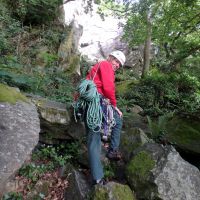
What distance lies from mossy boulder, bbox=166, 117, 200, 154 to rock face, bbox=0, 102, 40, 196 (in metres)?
3.10

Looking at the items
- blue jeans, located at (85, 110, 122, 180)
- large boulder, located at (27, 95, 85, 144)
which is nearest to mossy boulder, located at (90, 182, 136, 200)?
blue jeans, located at (85, 110, 122, 180)

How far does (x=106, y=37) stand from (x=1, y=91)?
2435 cm

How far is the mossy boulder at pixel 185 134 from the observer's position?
641 cm

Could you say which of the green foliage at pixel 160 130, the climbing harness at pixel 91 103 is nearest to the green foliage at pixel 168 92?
the green foliage at pixel 160 130

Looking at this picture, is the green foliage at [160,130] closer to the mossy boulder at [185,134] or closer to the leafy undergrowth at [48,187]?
the mossy boulder at [185,134]

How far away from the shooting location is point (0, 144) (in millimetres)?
4199

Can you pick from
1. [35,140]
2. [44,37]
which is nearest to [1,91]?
[35,140]

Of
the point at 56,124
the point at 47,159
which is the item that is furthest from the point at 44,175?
the point at 56,124

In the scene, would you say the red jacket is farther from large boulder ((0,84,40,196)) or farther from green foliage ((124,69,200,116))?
green foliage ((124,69,200,116))

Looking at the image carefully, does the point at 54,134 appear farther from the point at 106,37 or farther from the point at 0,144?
the point at 106,37

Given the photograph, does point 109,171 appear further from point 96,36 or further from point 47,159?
point 96,36

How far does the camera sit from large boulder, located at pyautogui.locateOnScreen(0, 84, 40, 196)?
4.01 m

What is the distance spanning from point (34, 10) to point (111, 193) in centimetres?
1051

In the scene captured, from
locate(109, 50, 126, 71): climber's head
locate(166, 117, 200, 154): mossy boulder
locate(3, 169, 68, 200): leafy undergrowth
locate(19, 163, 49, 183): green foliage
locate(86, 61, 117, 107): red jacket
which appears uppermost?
locate(109, 50, 126, 71): climber's head
